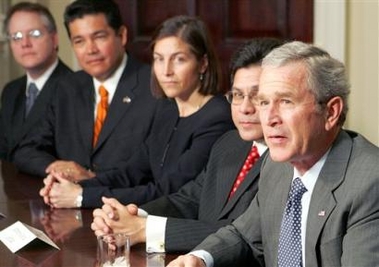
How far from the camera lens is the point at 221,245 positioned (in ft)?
8.13

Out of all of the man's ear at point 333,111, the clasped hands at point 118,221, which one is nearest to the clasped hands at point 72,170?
the clasped hands at point 118,221

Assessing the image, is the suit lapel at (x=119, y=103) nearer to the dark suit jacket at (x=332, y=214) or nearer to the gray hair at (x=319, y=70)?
the dark suit jacket at (x=332, y=214)

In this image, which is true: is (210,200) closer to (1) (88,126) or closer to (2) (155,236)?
(2) (155,236)

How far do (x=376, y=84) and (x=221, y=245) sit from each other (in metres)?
2.32

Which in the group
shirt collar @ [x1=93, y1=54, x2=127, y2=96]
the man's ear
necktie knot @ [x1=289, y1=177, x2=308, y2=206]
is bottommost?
shirt collar @ [x1=93, y1=54, x2=127, y2=96]

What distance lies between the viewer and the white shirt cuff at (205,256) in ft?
7.88

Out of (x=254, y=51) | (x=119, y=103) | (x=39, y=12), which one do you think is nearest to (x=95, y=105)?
(x=119, y=103)

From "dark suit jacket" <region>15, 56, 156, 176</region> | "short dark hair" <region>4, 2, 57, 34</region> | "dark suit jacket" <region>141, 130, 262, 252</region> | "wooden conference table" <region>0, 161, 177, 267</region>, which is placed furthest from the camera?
"short dark hair" <region>4, 2, 57, 34</region>

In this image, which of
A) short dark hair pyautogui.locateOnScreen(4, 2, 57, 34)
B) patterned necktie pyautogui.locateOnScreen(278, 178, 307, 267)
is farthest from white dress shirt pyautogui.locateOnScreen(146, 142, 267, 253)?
short dark hair pyautogui.locateOnScreen(4, 2, 57, 34)

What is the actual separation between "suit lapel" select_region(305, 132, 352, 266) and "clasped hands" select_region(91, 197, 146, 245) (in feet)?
2.10

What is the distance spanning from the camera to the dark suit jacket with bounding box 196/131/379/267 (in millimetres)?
2098

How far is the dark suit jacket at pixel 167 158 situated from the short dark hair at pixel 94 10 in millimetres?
762

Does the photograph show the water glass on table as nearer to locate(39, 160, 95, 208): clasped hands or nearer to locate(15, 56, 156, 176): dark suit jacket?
locate(39, 160, 95, 208): clasped hands

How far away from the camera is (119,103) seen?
13.3 feet
